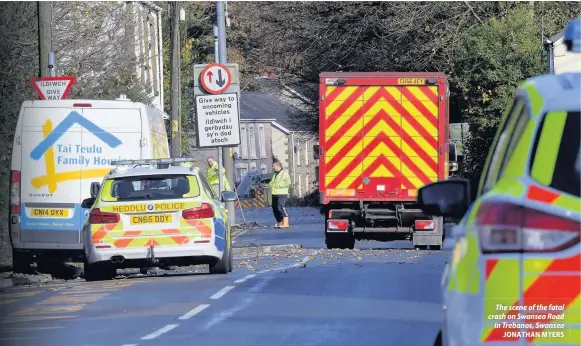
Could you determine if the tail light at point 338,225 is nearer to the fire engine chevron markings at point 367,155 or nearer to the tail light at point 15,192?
the fire engine chevron markings at point 367,155

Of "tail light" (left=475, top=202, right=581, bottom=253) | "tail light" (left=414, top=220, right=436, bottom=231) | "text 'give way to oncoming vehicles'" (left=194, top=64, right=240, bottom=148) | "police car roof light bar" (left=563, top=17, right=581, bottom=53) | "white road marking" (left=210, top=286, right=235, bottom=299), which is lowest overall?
"white road marking" (left=210, top=286, right=235, bottom=299)

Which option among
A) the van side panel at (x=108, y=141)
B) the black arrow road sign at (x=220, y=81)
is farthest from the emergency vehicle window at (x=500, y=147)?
the black arrow road sign at (x=220, y=81)

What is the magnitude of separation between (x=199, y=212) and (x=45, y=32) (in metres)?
6.18

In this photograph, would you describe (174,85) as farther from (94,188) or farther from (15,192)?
(94,188)

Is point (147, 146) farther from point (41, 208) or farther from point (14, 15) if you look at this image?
point (14, 15)

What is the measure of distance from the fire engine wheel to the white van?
6.49 metres

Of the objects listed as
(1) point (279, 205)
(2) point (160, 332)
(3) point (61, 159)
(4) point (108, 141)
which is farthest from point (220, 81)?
(2) point (160, 332)

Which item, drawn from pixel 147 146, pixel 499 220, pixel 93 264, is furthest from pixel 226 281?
pixel 499 220

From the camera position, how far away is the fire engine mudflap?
81.5 feet

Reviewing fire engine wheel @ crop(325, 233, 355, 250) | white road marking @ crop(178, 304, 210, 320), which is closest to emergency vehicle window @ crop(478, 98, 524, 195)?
white road marking @ crop(178, 304, 210, 320)

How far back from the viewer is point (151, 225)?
17.8 m

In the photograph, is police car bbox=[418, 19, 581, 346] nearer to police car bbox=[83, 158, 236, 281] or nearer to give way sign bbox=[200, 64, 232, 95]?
police car bbox=[83, 158, 236, 281]

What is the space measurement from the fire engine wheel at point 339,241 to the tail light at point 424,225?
1.37m

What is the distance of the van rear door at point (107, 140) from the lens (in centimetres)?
1975
